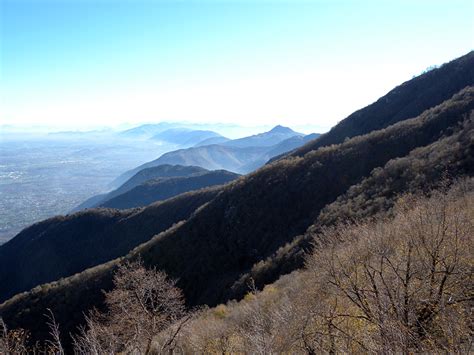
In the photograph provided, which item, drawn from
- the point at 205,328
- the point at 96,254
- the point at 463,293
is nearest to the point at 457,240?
the point at 463,293

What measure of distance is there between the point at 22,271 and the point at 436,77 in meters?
86.8

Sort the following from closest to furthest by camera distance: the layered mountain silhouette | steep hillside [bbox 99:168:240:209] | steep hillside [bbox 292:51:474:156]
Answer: the layered mountain silhouette < steep hillside [bbox 292:51:474:156] < steep hillside [bbox 99:168:240:209]

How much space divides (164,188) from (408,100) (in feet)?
310

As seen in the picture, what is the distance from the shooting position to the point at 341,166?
112 feet

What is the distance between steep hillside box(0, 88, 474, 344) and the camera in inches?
1167

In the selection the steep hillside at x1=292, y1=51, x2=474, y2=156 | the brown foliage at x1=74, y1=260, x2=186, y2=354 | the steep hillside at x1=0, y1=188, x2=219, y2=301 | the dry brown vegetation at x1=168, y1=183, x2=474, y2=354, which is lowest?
the steep hillside at x1=0, y1=188, x2=219, y2=301

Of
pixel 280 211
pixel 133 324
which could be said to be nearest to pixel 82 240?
pixel 280 211

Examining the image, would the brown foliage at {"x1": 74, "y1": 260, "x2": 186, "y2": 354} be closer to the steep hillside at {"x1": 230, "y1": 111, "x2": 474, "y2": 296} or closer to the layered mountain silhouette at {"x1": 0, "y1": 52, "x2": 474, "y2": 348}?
the layered mountain silhouette at {"x1": 0, "y1": 52, "x2": 474, "y2": 348}

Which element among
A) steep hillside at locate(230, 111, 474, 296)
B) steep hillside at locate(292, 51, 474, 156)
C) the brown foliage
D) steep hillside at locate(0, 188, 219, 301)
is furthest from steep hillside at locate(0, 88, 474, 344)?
steep hillside at locate(292, 51, 474, 156)

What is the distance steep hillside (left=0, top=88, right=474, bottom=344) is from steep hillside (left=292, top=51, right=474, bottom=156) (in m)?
20.1

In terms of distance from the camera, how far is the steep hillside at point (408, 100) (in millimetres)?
55688

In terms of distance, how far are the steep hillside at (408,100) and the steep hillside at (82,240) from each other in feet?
81.6

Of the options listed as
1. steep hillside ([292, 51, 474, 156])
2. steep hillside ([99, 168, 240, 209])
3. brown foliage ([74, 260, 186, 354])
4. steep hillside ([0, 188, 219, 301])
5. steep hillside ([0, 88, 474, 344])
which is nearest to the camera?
brown foliage ([74, 260, 186, 354])

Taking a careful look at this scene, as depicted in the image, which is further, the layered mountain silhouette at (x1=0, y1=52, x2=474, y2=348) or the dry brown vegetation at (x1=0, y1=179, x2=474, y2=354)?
the layered mountain silhouette at (x1=0, y1=52, x2=474, y2=348)
